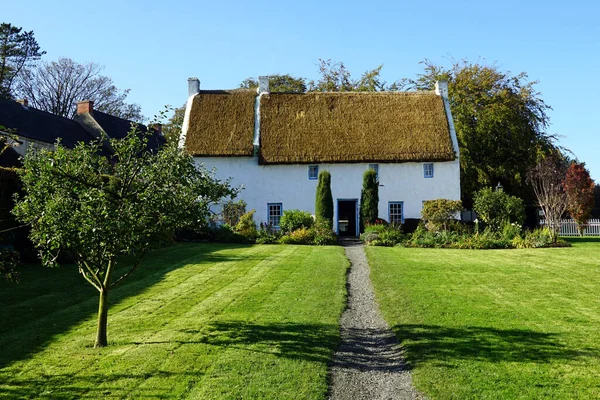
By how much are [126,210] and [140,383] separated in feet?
7.42

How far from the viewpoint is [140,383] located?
20.2ft

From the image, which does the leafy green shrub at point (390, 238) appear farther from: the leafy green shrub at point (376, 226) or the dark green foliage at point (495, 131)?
the dark green foliage at point (495, 131)

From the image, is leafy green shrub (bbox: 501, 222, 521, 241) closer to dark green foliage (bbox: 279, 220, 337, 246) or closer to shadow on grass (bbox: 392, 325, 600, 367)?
dark green foliage (bbox: 279, 220, 337, 246)

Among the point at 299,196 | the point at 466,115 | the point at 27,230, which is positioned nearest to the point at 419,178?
the point at 299,196

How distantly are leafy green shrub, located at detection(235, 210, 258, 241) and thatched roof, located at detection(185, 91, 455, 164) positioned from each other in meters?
4.46

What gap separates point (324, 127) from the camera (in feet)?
91.0

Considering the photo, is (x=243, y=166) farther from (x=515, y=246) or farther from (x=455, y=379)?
(x=455, y=379)

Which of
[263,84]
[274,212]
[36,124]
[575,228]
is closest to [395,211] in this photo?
[274,212]

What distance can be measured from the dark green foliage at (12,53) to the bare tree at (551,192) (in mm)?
36166

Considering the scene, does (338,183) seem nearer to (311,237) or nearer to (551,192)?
(311,237)

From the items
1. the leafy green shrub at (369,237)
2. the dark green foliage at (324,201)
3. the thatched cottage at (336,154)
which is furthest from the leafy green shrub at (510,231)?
the dark green foliage at (324,201)

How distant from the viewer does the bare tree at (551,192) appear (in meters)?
23.9

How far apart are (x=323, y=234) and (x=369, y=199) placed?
12.1 ft

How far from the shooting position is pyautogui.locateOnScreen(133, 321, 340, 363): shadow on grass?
7.35m
